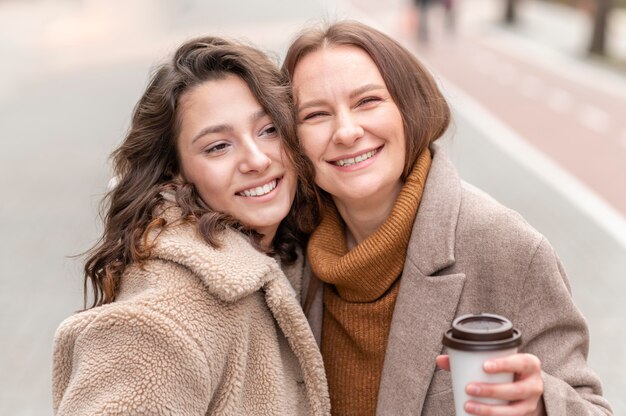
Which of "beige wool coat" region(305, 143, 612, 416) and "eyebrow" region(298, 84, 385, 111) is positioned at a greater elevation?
"eyebrow" region(298, 84, 385, 111)

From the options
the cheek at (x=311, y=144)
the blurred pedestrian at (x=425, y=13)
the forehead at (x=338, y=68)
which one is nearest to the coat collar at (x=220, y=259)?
the cheek at (x=311, y=144)

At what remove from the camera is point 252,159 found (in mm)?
3014

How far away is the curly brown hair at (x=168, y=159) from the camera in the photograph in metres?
2.93

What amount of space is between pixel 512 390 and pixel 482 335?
21cm

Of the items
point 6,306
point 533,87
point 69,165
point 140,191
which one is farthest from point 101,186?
point 533,87

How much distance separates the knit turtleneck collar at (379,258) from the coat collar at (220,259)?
25cm

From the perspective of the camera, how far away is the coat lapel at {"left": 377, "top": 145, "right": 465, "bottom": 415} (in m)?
Answer: 2.96

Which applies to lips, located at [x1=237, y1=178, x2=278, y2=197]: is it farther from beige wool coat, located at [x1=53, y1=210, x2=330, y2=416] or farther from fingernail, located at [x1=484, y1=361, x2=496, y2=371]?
fingernail, located at [x1=484, y1=361, x2=496, y2=371]

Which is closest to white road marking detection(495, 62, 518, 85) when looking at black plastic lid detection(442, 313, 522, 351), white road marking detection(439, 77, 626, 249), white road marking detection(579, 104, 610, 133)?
white road marking detection(439, 77, 626, 249)

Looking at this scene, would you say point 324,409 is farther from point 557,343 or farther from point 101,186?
point 101,186

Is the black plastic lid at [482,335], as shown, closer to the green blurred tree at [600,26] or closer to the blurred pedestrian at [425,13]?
the green blurred tree at [600,26]

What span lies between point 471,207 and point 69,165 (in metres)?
10.4

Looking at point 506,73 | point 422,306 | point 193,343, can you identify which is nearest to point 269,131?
point 422,306

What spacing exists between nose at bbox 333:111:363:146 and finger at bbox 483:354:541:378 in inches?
37.2
